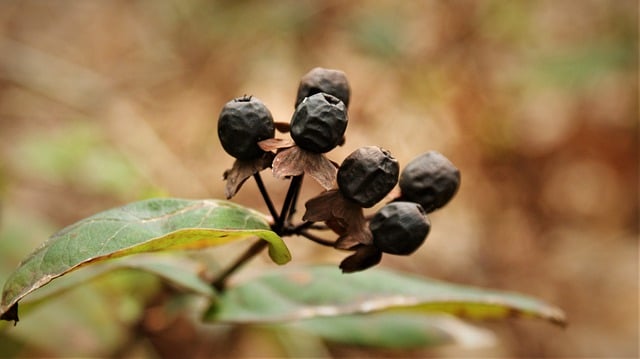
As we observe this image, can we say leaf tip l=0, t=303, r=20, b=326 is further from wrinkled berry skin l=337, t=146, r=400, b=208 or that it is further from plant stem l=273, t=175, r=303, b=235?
wrinkled berry skin l=337, t=146, r=400, b=208

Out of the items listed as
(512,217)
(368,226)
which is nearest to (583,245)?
(512,217)

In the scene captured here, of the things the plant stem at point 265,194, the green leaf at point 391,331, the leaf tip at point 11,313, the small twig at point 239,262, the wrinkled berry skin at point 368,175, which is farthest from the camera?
the green leaf at point 391,331

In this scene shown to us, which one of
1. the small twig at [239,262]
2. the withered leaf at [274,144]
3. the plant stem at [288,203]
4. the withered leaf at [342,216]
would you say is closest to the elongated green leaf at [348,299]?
the small twig at [239,262]

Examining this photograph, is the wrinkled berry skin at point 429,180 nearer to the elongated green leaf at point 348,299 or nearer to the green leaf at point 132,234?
the green leaf at point 132,234

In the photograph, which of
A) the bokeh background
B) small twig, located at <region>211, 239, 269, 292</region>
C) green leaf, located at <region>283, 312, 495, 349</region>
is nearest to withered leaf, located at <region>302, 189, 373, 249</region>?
small twig, located at <region>211, 239, 269, 292</region>

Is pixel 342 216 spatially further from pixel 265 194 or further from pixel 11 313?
pixel 11 313

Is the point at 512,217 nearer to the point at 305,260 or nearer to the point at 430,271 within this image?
the point at 430,271

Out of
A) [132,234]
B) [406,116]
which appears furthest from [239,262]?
[406,116]
